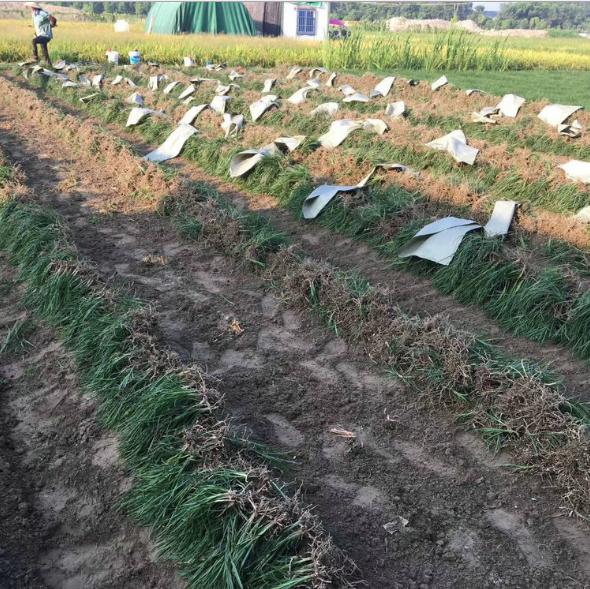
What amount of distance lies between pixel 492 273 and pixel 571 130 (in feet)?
17.8

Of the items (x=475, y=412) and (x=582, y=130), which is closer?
(x=475, y=412)

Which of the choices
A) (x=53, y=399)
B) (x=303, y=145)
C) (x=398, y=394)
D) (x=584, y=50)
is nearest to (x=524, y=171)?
(x=303, y=145)

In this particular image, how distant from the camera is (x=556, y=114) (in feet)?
29.6

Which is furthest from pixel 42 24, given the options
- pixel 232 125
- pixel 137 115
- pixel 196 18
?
pixel 196 18

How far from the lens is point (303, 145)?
6785mm

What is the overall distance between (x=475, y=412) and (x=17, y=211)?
411 cm

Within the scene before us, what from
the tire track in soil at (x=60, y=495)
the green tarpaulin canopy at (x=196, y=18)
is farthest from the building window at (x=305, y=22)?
the tire track in soil at (x=60, y=495)

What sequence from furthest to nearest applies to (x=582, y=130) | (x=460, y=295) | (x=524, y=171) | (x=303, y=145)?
(x=582, y=130)
(x=303, y=145)
(x=524, y=171)
(x=460, y=295)

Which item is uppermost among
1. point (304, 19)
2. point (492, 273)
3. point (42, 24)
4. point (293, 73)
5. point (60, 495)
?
point (304, 19)

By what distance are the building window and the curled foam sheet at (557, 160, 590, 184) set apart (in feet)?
99.1

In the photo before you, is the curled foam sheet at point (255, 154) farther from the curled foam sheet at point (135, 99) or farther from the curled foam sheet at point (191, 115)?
the curled foam sheet at point (135, 99)

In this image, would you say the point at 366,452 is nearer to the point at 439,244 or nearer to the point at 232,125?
the point at 439,244

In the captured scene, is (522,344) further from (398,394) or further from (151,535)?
(151,535)

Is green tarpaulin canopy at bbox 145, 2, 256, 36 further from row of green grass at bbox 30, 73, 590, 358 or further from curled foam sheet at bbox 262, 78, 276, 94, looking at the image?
row of green grass at bbox 30, 73, 590, 358
